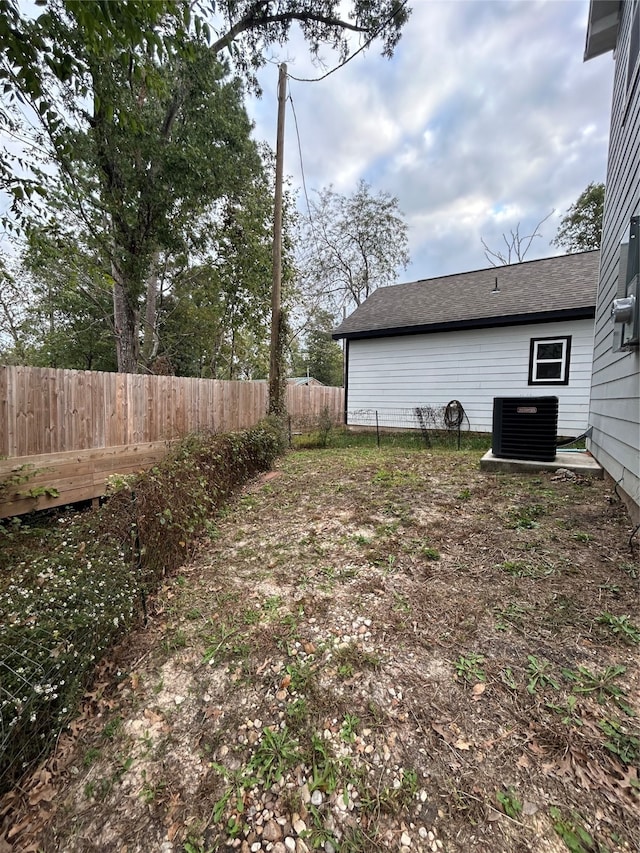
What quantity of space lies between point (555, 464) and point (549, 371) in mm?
4288

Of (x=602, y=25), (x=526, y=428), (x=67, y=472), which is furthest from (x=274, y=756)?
(x=602, y=25)

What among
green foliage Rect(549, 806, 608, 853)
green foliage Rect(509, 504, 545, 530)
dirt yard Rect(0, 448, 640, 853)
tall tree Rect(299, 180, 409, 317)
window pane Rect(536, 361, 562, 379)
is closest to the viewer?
green foliage Rect(549, 806, 608, 853)

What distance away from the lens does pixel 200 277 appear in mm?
10625

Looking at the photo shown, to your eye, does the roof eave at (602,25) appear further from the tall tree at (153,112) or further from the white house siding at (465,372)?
the white house siding at (465,372)

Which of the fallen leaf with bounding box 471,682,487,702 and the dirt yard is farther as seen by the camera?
the fallen leaf with bounding box 471,682,487,702

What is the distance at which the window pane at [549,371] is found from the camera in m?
7.39

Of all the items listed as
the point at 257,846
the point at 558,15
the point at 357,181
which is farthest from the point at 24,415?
the point at 357,181

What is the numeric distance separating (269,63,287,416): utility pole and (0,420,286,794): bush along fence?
3.49 m

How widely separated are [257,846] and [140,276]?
754 cm

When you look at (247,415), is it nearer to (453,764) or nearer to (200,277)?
(200,277)

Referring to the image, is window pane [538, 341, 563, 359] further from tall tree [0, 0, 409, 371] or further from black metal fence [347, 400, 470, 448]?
tall tree [0, 0, 409, 371]

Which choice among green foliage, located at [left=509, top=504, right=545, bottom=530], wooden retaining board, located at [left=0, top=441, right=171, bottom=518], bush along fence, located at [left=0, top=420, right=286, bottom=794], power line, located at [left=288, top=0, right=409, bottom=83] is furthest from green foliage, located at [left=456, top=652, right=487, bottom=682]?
power line, located at [left=288, top=0, right=409, bottom=83]

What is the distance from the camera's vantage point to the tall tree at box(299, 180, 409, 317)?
59.0ft

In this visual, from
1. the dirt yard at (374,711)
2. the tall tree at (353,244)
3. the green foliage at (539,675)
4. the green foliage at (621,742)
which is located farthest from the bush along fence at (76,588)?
the tall tree at (353,244)
